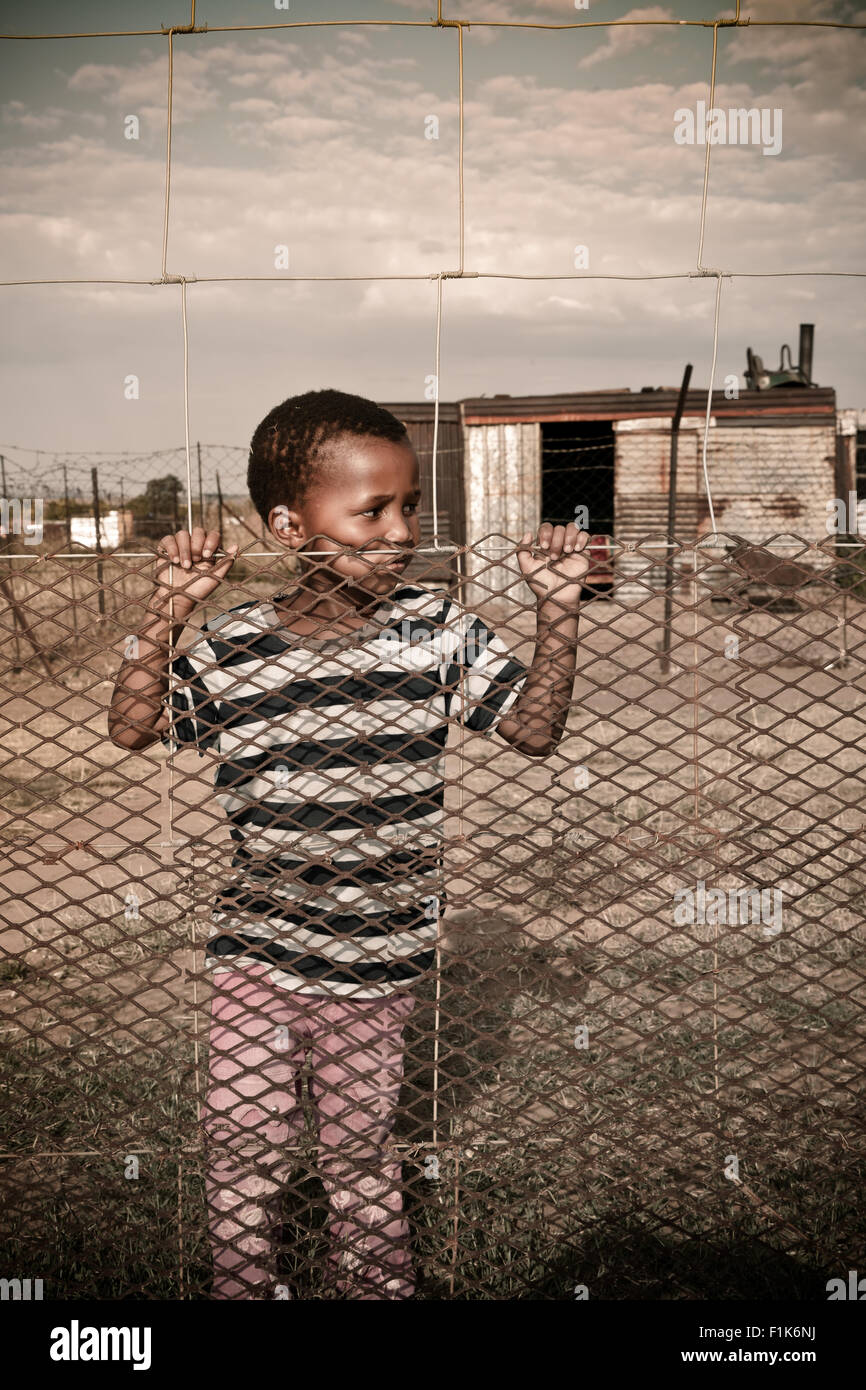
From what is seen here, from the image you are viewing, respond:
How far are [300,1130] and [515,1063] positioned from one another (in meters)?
1.35

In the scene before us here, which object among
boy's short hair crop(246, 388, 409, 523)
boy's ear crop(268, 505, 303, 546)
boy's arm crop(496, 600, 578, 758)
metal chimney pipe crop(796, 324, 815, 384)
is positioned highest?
metal chimney pipe crop(796, 324, 815, 384)

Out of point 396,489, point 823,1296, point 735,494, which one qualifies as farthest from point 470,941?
point 735,494

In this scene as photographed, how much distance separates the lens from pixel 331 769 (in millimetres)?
1524

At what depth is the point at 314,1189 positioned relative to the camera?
222cm

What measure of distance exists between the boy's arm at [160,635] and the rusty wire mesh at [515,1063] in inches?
2.4

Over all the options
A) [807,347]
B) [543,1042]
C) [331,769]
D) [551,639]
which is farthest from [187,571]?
[807,347]

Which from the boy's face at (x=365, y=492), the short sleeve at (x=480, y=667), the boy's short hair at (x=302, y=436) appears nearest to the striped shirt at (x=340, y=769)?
the short sleeve at (x=480, y=667)

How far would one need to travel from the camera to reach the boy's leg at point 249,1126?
1370 millimetres

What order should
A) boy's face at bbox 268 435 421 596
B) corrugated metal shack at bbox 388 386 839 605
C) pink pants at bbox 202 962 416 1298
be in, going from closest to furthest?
pink pants at bbox 202 962 416 1298, boy's face at bbox 268 435 421 596, corrugated metal shack at bbox 388 386 839 605

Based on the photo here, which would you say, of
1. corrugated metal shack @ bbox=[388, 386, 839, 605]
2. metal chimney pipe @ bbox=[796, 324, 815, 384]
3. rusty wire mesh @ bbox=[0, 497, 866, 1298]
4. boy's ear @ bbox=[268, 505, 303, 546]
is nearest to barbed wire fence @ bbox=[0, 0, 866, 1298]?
rusty wire mesh @ bbox=[0, 497, 866, 1298]

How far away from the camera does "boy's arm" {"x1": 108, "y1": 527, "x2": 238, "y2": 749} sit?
1.33m

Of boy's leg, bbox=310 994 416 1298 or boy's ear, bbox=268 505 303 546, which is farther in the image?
boy's ear, bbox=268 505 303 546

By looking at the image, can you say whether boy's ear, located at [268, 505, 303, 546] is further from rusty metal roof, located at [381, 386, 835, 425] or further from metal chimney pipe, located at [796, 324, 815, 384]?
metal chimney pipe, located at [796, 324, 815, 384]

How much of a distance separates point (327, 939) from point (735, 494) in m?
13.7
